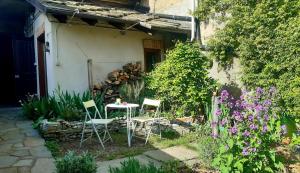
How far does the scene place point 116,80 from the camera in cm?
917

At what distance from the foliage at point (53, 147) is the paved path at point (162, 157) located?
995 millimetres

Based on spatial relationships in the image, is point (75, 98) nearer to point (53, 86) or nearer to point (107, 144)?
point (53, 86)

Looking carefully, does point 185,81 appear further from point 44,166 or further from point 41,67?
point 41,67

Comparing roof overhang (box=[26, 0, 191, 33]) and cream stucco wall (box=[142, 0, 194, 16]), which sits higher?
cream stucco wall (box=[142, 0, 194, 16])

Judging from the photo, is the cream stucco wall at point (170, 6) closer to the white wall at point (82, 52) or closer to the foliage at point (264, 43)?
the white wall at point (82, 52)

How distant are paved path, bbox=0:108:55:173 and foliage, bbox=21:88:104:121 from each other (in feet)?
1.24

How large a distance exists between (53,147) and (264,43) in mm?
5018

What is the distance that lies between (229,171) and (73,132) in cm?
403

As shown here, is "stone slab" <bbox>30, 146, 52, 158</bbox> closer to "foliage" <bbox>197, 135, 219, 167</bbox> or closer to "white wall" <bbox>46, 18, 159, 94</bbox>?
"foliage" <bbox>197, 135, 219, 167</bbox>

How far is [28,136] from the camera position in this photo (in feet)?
22.6

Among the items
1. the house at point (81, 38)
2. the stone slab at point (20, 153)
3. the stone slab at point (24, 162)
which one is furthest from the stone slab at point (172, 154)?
the house at point (81, 38)

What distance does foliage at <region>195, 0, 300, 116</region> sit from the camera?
20.8ft

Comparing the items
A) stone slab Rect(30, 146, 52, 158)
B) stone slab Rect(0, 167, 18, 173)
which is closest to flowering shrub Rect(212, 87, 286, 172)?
stone slab Rect(0, 167, 18, 173)

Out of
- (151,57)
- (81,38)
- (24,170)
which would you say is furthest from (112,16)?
(24,170)
